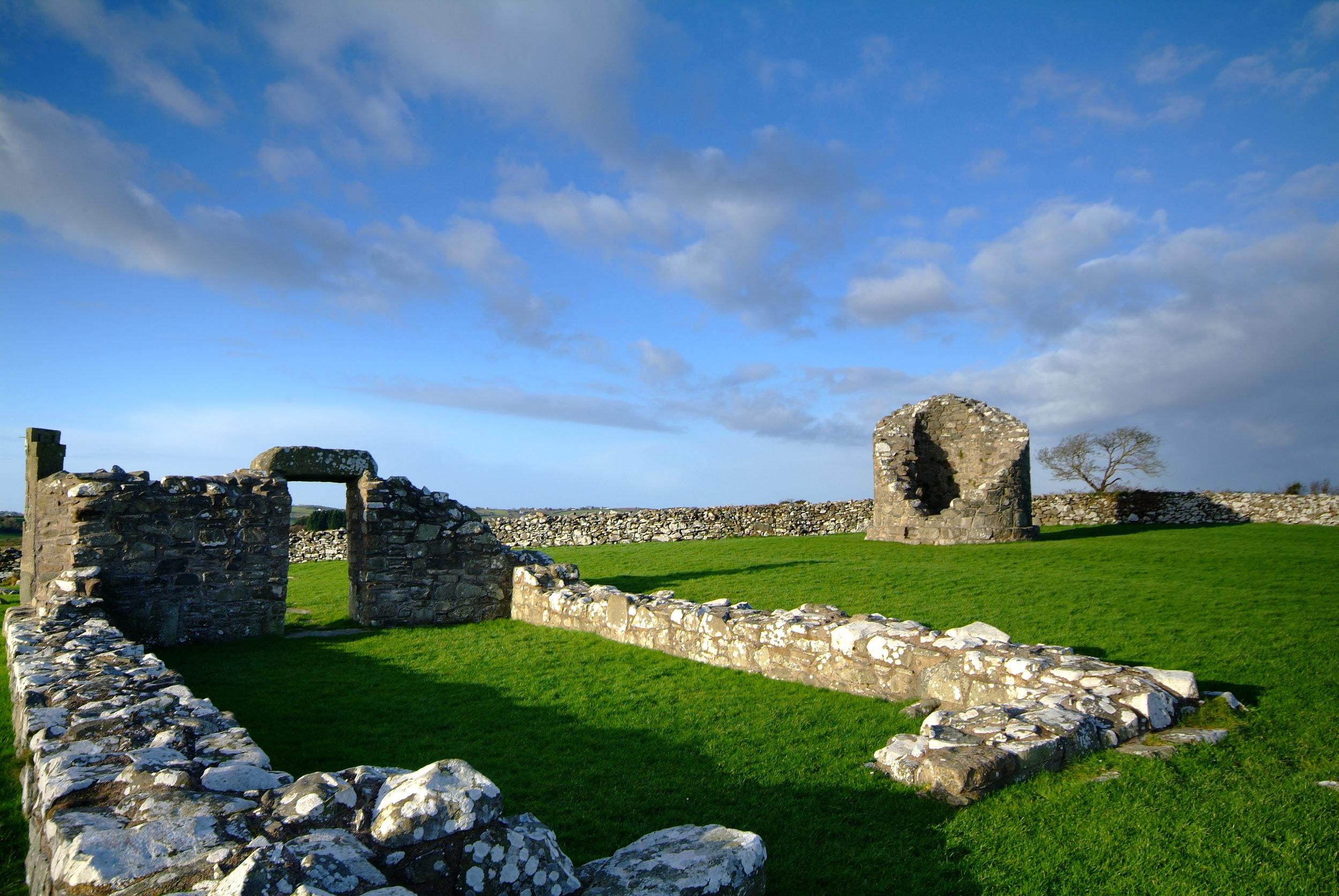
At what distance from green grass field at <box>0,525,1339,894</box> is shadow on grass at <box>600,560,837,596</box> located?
192 cm

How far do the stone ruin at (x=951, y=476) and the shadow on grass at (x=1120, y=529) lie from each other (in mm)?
1198

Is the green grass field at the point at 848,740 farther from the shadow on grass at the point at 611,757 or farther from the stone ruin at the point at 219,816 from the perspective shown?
the stone ruin at the point at 219,816

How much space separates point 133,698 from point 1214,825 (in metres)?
6.35

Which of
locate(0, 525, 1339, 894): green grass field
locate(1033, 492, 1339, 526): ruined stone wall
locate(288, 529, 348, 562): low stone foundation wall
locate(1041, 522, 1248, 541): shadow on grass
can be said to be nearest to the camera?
locate(0, 525, 1339, 894): green grass field

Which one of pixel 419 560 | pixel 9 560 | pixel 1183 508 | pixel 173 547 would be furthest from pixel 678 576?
pixel 1183 508

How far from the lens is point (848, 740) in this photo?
18.4 feet

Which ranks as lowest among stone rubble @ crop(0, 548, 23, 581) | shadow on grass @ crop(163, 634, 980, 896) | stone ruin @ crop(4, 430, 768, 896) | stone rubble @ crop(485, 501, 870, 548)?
shadow on grass @ crop(163, 634, 980, 896)

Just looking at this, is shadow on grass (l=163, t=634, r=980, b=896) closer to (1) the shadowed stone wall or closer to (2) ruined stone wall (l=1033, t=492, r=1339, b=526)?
(1) the shadowed stone wall

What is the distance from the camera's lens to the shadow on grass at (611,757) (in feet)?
12.5

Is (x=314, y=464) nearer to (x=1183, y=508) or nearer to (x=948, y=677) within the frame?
(x=948, y=677)

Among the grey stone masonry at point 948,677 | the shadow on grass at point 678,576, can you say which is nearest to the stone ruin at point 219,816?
the grey stone masonry at point 948,677

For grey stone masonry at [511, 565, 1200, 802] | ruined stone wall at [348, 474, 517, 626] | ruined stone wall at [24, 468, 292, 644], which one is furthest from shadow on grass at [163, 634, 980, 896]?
ruined stone wall at [348, 474, 517, 626]

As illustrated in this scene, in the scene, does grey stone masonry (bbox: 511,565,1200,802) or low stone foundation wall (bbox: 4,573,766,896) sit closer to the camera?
low stone foundation wall (bbox: 4,573,766,896)

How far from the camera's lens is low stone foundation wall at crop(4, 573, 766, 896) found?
239cm
